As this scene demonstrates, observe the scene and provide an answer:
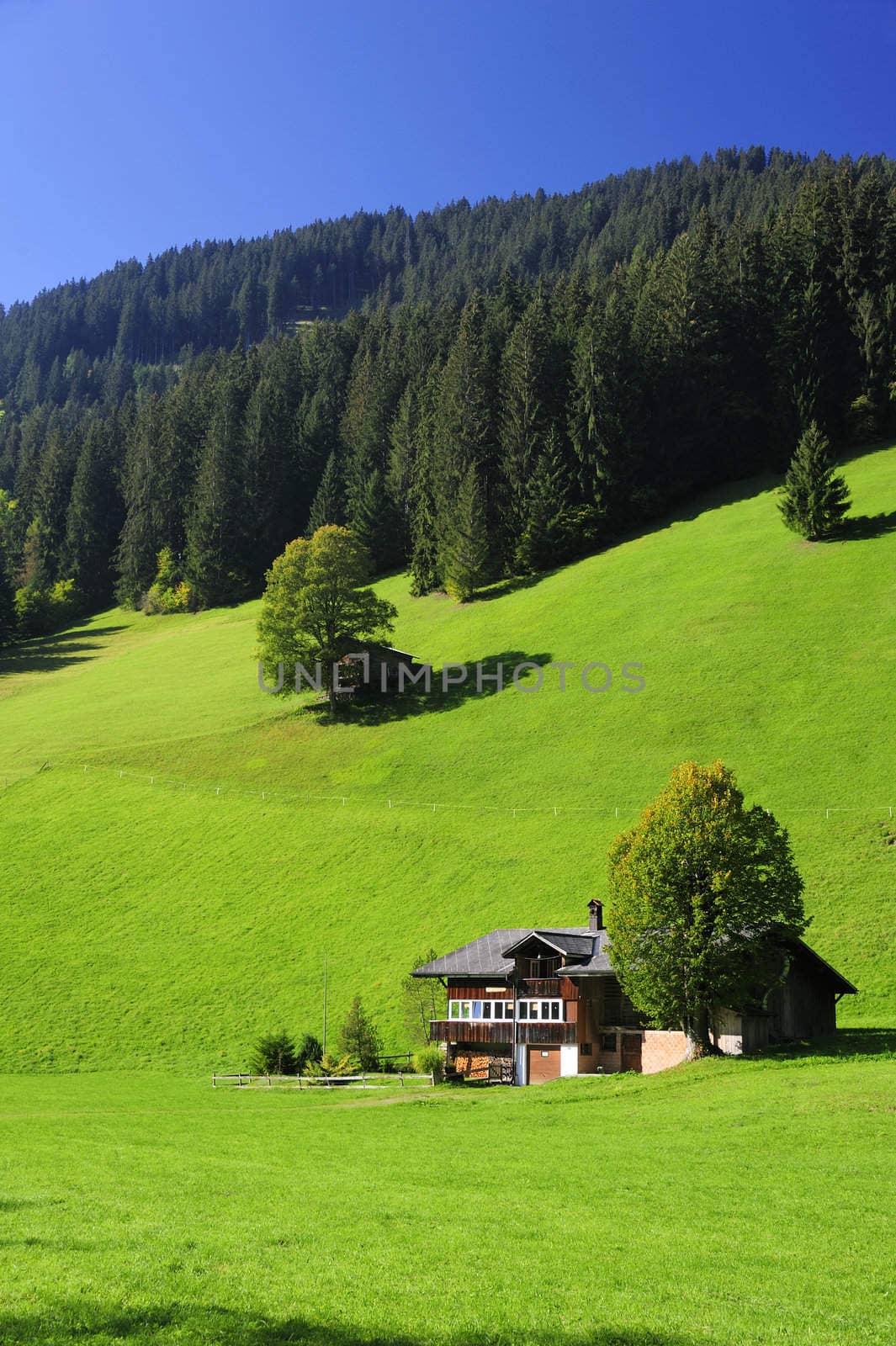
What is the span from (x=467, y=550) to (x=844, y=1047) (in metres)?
66.8

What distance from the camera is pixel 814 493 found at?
8525 cm

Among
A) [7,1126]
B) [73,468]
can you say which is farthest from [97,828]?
[73,468]

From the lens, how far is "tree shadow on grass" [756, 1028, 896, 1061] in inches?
1358

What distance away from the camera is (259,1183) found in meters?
19.1

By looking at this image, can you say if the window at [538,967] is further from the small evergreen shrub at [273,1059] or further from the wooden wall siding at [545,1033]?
the small evergreen shrub at [273,1059]

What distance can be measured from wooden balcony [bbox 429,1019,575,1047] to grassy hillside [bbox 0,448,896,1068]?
188cm

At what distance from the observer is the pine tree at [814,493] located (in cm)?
8475

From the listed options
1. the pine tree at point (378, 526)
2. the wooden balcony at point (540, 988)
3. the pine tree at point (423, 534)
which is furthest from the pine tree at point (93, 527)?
the wooden balcony at point (540, 988)

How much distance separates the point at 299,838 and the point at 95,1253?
51078mm

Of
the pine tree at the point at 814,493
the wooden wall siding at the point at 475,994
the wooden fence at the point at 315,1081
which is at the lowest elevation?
the wooden fence at the point at 315,1081

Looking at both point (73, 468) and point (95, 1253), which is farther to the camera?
point (73, 468)

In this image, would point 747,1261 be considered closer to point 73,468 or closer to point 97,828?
point 97,828

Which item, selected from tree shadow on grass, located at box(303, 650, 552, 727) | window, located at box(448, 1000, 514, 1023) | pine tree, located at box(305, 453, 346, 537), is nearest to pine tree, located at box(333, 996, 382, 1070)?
window, located at box(448, 1000, 514, 1023)

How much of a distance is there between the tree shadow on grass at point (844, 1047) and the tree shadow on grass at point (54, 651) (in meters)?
87.4
